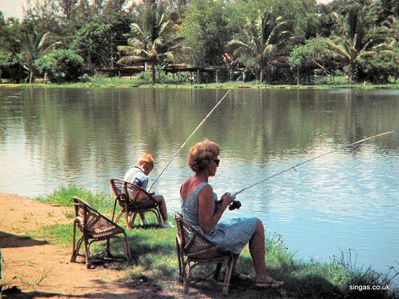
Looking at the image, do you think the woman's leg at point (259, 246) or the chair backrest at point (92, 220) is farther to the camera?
the chair backrest at point (92, 220)

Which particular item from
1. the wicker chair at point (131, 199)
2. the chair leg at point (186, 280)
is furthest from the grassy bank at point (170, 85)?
the chair leg at point (186, 280)

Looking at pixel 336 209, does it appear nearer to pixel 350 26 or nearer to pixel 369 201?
pixel 369 201

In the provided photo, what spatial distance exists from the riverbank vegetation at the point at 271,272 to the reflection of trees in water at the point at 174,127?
6.22m

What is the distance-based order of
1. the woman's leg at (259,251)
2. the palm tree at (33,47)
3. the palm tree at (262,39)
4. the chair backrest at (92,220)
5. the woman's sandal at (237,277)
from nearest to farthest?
the woman's leg at (259,251)
the woman's sandal at (237,277)
the chair backrest at (92,220)
the palm tree at (262,39)
the palm tree at (33,47)

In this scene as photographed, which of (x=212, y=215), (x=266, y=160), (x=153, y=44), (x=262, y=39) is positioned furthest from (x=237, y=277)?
(x=153, y=44)

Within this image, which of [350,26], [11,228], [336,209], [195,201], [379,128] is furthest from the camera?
[350,26]

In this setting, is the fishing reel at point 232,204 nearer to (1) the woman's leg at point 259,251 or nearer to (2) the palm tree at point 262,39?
(1) the woman's leg at point 259,251

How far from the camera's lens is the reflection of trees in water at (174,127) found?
1576 centimetres

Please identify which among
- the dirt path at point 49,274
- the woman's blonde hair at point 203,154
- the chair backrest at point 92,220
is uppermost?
the woman's blonde hair at point 203,154

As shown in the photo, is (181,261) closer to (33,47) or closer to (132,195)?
(132,195)

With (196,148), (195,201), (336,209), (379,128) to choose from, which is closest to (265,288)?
(195,201)

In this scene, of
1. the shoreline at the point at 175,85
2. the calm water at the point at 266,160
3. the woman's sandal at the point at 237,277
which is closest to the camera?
the woman's sandal at the point at 237,277

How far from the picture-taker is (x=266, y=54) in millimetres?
52844

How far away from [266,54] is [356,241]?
45956 millimetres
